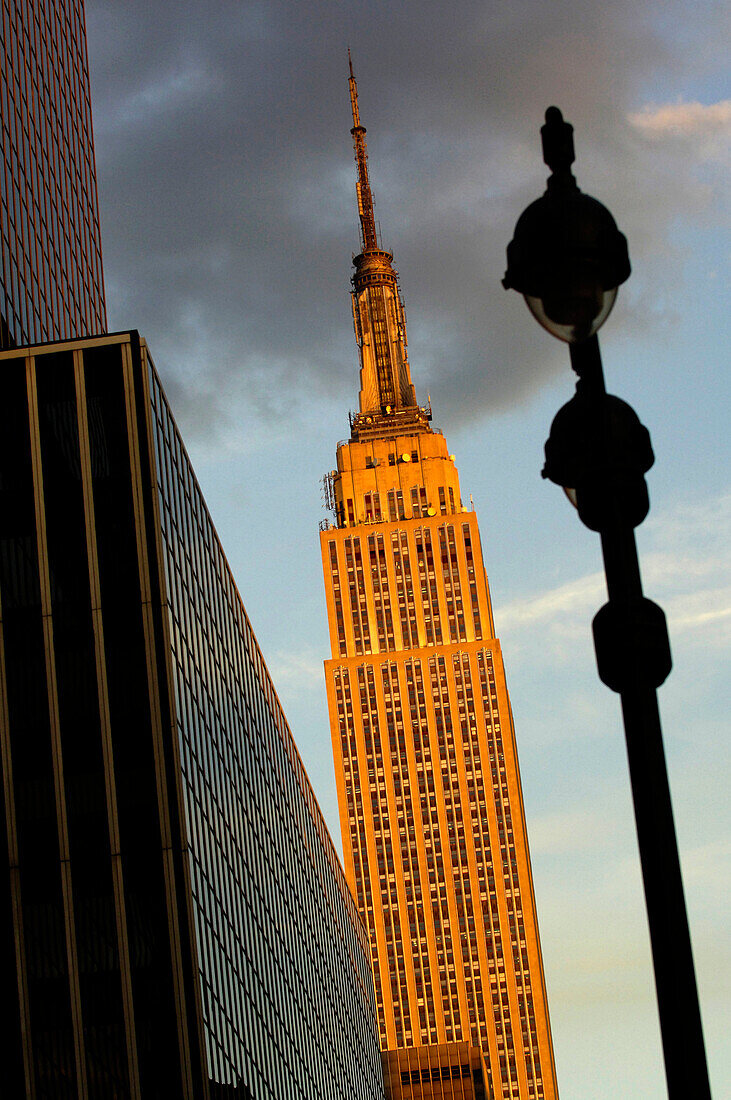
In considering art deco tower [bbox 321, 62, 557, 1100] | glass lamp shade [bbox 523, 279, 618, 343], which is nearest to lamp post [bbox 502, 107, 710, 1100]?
glass lamp shade [bbox 523, 279, 618, 343]

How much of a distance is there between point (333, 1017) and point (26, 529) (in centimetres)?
5254

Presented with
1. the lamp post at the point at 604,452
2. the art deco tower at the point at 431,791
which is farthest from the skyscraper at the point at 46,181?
the art deco tower at the point at 431,791

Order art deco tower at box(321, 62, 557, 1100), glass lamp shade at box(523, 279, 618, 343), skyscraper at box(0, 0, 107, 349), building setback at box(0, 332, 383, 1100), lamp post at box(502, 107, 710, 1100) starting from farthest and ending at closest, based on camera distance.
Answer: art deco tower at box(321, 62, 557, 1100)
skyscraper at box(0, 0, 107, 349)
building setback at box(0, 332, 383, 1100)
glass lamp shade at box(523, 279, 618, 343)
lamp post at box(502, 107, 710, 1100)

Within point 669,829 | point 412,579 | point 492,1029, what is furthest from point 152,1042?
point 412,579

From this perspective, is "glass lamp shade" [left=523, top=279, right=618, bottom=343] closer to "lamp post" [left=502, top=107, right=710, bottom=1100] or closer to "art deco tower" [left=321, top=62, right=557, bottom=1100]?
"lamp post" [left=502, top=107, right=710, bottom=1100]

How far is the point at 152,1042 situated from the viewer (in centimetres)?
5278

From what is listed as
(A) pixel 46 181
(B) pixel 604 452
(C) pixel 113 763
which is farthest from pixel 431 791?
(B) pixel 604 452

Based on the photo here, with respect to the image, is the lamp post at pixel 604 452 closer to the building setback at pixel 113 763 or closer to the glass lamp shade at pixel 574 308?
the glass lamp shade at pixel 574 308

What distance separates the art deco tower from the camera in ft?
570

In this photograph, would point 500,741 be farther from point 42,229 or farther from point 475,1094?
point 42,229

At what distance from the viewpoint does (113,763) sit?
55688mm

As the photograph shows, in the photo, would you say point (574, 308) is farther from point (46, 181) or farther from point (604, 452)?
point (46, 181)

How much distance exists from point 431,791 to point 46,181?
10680cm

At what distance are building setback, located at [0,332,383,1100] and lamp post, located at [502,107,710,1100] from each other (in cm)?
4528
